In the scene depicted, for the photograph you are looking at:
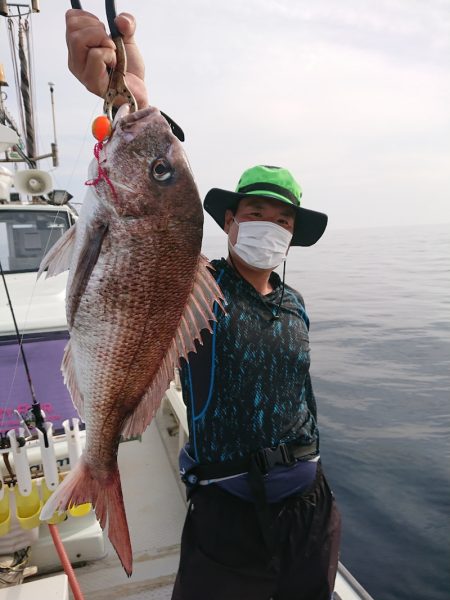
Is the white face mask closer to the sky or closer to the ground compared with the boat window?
closer to the sky

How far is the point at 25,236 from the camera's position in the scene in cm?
536

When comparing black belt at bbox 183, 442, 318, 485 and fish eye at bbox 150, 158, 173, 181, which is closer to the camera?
fish eye at bbox 150, 158, 173, 181

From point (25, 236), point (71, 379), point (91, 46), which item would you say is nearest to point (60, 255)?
point (71, 379)

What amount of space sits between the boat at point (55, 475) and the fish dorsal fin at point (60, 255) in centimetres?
166

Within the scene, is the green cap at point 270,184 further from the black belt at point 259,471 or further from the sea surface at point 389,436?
the sea surface at point 389,436

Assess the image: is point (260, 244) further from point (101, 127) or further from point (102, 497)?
point (102, 497)

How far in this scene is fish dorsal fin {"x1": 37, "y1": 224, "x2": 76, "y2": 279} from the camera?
4.40 ft

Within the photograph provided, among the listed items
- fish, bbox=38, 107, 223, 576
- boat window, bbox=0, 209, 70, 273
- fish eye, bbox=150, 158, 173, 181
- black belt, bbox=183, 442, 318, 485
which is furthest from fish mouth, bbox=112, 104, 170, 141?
boat window, bbox=0, 209, 70, 273

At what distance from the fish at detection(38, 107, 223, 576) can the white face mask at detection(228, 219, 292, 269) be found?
650 mm

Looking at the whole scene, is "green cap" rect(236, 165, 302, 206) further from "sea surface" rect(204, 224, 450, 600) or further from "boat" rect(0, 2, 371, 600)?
"sea surface" rect(204, 224, 450, 600)

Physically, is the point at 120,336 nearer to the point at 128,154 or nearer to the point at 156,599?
the point at 128,154

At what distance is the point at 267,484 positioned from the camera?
180 centimetres

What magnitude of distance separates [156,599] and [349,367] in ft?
24.7

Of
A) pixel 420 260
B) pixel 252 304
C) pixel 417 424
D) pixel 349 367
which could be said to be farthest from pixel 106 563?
pixel 420 260
